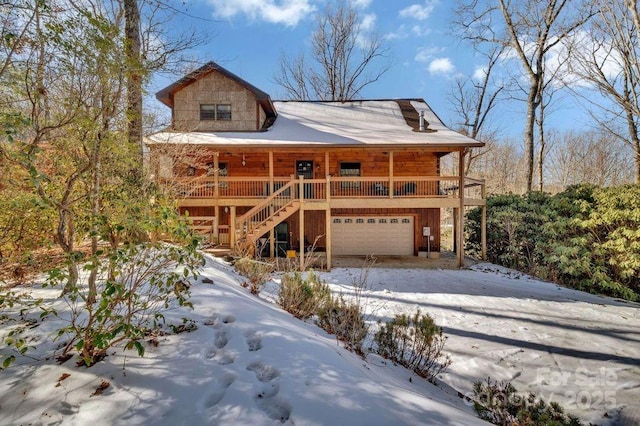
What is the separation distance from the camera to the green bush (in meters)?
8.62

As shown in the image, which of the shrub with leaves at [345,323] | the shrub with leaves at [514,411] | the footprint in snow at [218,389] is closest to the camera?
the footprint in snow at [218,389]

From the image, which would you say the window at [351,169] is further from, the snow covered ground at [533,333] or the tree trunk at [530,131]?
the tree trunk at [530,131]

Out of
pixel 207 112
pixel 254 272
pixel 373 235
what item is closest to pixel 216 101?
pixel 207 112

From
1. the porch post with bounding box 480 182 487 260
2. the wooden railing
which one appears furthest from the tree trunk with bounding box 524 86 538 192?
the porch post with bounding box 480 182 487 260

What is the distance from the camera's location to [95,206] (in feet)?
11.1

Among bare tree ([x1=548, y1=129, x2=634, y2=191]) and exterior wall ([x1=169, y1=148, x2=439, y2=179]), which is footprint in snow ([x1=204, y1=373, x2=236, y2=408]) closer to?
exterior wall ([x1=169, y1=148, x2=439, y2=179])

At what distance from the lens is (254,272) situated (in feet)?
22.1

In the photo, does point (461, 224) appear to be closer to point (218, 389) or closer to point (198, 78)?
point (218, 389)

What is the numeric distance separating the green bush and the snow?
281 cm

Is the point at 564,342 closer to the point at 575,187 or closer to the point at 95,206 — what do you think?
the point at 575,187

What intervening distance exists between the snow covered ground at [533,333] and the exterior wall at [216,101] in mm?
8445

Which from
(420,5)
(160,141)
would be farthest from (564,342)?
(420,5)

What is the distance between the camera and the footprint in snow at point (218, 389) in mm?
2275

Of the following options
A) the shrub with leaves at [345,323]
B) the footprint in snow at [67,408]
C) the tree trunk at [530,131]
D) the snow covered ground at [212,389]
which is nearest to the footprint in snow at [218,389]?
the snow covered ground at [212,389]
